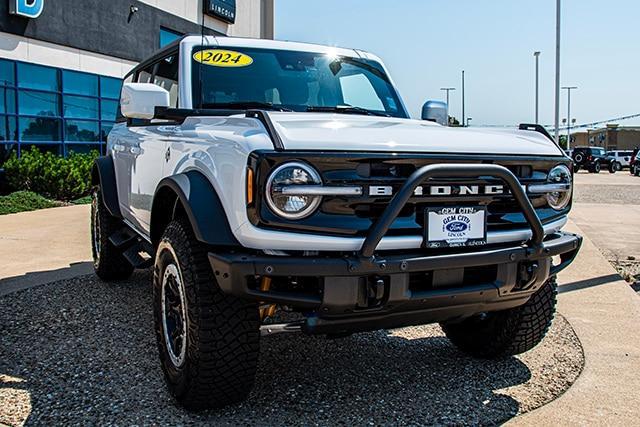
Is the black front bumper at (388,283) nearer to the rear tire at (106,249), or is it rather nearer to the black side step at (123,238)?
the black side step at (123,238)

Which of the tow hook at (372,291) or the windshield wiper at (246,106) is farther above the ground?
the windshield wiper at (246,106)

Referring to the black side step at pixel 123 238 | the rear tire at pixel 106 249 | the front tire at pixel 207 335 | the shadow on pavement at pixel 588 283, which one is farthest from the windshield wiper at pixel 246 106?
the shadow on pavement at pixel 588 283

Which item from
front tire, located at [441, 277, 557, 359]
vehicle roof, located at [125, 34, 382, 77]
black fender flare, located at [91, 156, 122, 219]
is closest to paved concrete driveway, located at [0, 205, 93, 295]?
black fender flare, located at [91, 156, 122, 219]

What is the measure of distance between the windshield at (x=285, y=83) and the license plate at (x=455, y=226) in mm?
1538

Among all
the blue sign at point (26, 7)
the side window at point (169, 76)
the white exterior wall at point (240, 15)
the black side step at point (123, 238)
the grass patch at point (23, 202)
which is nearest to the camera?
the side window at point (169, 76)

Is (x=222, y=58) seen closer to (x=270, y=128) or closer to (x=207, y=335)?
(x=270, y=128)

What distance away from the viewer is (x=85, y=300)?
5.22 meters

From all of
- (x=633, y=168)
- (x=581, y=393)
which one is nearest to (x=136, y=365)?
(x=581, y=393)

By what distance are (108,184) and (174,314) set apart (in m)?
2.45

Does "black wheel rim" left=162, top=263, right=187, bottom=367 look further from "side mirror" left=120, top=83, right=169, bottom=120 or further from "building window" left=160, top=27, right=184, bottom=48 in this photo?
"building window" left=160, top=27, right=184, bottom=48

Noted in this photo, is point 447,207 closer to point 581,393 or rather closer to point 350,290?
point 350,290

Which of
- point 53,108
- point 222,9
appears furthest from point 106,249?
point 222,9

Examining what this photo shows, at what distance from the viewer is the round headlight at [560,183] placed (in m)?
3.29

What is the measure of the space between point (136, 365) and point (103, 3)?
14.9m
